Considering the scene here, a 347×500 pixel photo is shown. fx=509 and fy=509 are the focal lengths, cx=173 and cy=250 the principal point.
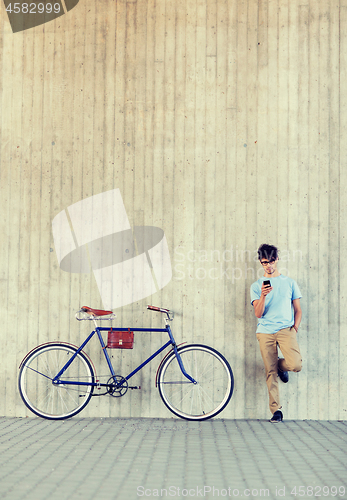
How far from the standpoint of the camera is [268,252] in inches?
205

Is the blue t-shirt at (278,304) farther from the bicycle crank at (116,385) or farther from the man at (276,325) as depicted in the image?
the bicycle crank at (116,385)

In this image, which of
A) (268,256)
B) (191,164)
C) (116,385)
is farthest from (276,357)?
(191,164)

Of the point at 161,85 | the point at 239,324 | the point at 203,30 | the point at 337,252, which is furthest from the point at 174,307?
the point at 203,30

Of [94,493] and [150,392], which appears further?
[150,392]

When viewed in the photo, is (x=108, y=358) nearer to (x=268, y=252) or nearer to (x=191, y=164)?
(x=268, y=252)

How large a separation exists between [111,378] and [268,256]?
2016mm

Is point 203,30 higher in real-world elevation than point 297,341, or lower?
higher

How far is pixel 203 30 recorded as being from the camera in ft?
18.3

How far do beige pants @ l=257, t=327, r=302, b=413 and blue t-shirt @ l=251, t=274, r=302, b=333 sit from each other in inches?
2.9

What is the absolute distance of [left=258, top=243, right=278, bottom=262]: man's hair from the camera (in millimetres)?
5182

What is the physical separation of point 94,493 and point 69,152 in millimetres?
3626

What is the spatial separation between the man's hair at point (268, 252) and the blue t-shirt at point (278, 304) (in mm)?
232

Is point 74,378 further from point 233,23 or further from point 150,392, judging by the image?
point 233,23

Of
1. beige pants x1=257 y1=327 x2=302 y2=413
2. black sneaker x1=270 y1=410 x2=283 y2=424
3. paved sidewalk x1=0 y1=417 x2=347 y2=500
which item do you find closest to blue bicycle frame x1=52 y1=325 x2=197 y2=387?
paved sidewalk x1=0 y1=417 x2=347 y2=500
